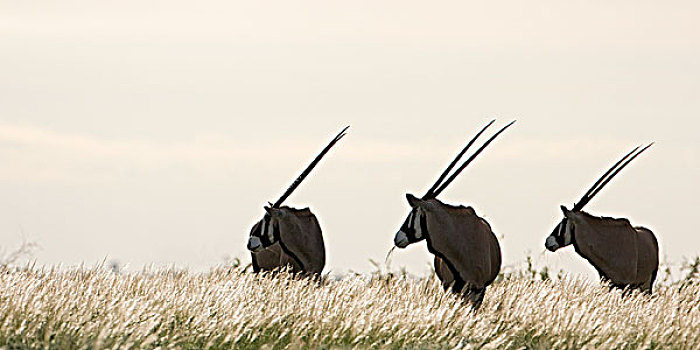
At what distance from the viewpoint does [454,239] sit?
12422 mm

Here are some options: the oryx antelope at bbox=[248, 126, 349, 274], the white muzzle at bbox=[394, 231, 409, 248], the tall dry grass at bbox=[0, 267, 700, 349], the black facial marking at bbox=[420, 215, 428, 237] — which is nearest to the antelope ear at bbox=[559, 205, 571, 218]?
the tall dry grass at bbox=[0, 267, 700, 349]

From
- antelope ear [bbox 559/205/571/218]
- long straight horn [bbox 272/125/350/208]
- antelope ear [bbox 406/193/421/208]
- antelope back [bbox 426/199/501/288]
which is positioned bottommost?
antelope back [bbox 426/199/501/288]

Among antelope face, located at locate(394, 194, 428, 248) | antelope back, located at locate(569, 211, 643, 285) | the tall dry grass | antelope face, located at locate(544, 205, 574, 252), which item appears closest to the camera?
the tall dry grass

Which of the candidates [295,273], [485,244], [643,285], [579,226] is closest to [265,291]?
[295,273]

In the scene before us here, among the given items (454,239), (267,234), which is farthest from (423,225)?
(267,234)

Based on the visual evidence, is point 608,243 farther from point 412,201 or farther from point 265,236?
point 265,236

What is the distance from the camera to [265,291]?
1291 cm

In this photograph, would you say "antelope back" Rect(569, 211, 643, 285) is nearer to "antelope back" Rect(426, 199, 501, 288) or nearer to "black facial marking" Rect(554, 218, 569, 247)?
"black facial marking" Rect(554, 218, 569, 247)

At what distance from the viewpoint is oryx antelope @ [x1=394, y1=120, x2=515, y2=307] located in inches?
484

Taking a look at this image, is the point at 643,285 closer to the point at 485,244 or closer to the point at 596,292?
the point at 596,292

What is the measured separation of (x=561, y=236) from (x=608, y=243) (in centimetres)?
84

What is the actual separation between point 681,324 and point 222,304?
532cm

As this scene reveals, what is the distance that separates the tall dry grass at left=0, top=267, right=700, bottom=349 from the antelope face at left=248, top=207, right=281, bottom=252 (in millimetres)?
610

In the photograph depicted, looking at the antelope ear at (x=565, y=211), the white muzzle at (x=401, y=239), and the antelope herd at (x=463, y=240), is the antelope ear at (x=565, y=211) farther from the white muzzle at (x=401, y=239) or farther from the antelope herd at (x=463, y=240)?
the white muzzle at (x=401, y=239)
